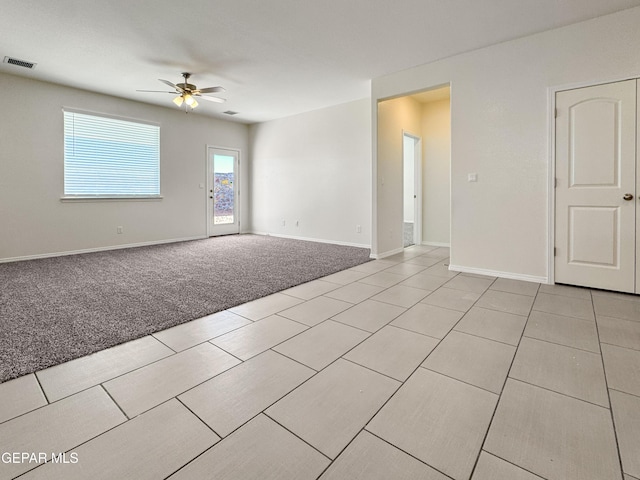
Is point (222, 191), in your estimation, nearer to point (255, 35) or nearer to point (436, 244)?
point (255, 35)

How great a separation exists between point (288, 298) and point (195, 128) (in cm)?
552

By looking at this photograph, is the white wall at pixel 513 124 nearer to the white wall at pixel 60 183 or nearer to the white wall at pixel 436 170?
the white wall at pixel 436 170

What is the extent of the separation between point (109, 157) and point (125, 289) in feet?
11.8

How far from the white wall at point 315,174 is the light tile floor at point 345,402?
3.96 metres

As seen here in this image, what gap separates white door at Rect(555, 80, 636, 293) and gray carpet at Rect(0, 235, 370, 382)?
2533 millimetres

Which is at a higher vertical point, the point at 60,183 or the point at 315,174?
the point at 315,174

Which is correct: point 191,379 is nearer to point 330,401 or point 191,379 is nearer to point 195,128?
point 330,401

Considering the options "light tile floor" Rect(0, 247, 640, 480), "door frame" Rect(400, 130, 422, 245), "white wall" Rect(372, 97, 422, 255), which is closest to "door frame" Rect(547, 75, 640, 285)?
"light tile floor" Rect(0, 247, 640, 480)

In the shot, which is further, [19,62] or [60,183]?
[60,183]

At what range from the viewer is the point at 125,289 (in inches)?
134

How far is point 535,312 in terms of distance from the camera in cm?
272

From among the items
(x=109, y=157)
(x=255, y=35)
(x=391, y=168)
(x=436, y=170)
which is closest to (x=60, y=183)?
(x=109, y=157)

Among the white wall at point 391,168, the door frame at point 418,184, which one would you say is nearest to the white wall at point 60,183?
the white wall at point 391,168

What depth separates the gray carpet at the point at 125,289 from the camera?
2199 millimetres
